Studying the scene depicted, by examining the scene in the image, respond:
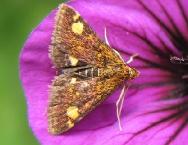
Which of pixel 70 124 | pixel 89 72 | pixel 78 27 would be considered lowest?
pixel 70 124

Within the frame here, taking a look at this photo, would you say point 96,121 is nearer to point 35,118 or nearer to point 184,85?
point 35,118

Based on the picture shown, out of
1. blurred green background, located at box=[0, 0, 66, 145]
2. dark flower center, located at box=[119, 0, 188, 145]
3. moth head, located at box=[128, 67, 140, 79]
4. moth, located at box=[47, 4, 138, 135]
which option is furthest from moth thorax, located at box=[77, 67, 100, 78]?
blurred green background, located at box=[0, 0, 66, 145]

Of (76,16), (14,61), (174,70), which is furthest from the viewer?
(14,61)

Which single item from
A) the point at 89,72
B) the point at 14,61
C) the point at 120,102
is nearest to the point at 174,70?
the point at 120,102

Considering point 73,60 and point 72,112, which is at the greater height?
point 73,60

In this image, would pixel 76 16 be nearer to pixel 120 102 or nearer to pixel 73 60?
pixel 73 60

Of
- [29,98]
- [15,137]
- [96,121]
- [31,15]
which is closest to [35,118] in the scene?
[29,98]

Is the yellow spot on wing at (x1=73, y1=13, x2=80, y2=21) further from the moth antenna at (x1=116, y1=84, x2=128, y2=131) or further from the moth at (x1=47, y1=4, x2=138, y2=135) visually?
the moth antenna at (x1=116, y1=84, x2=128, y2=131)
